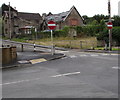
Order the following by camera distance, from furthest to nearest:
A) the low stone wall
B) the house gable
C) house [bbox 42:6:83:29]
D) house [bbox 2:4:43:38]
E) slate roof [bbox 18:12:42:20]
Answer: slate roof [bbox 18:12:42:20]
house [bbox 2:4:43:38]
the house gable
house [bbox 42:6:83:29]
the low stone wall

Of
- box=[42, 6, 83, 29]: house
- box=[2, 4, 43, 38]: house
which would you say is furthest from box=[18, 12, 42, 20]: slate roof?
box=[42, 6, 83, 29]: house

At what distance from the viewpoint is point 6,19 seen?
6256 cm

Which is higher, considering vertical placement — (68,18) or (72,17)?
(72,17)

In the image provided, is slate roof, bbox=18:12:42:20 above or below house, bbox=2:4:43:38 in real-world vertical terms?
above

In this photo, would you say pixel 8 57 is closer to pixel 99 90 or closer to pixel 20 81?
pixel 20 81

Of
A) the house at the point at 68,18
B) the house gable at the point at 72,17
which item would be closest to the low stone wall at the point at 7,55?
the house at the point at 68,18

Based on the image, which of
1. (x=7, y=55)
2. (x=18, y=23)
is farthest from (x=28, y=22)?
(x=7, y=55)

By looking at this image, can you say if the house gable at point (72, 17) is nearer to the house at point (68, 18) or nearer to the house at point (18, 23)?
the house at point (68, 18)

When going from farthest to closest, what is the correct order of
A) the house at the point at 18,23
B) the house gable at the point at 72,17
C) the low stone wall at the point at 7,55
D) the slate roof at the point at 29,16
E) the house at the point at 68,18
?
the slate roof at the point at 29,16, the house at the point at 18,23, the house gable at the point at 72,17, the house at the point at 68,18, the low stone wall at the point at 7,55

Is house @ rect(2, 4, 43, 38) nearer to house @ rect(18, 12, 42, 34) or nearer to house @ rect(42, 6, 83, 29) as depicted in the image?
house @ rect(18, 12, 42, 34)

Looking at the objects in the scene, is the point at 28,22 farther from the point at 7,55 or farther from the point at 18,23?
the point at 7,55

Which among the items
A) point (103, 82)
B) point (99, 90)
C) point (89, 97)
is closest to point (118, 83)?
point (103, 82)

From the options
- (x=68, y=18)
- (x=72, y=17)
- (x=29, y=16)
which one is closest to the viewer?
(x=68, y=18)

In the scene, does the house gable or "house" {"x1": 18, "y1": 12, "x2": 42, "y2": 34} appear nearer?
the house gable
